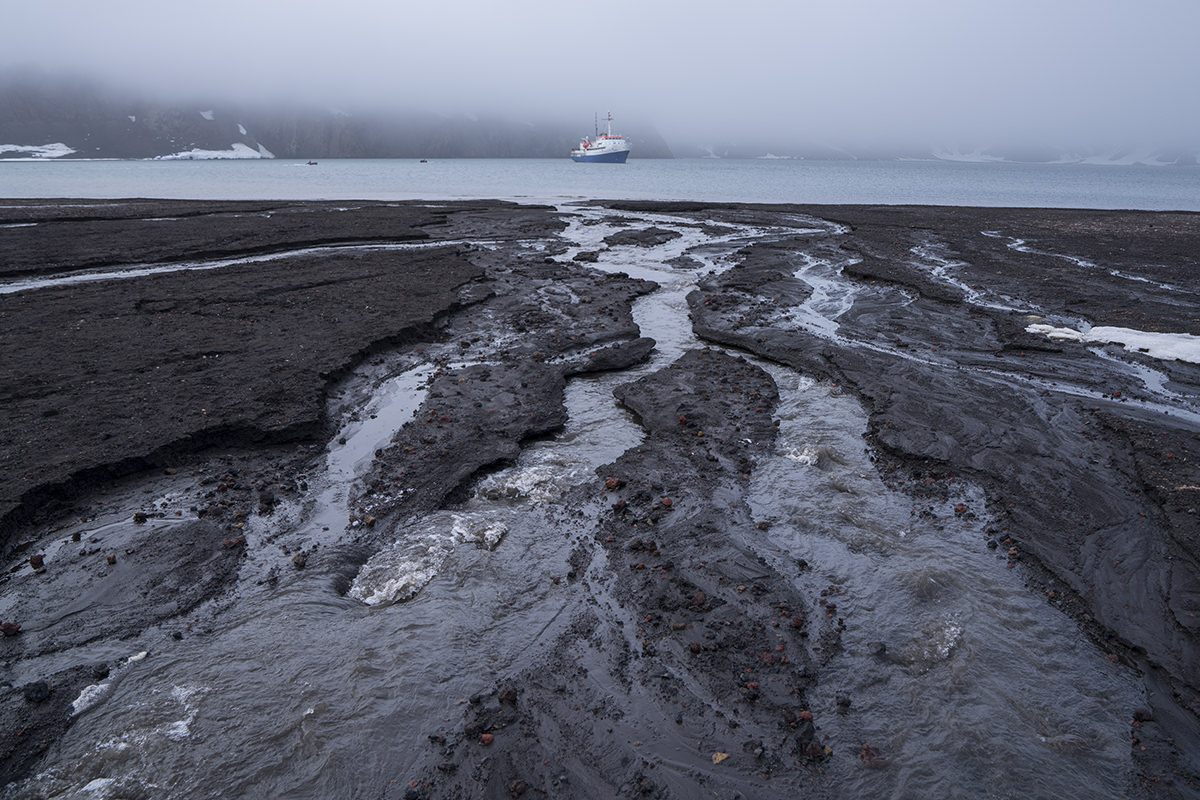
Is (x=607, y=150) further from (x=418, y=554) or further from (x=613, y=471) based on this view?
(x=418, y=554)

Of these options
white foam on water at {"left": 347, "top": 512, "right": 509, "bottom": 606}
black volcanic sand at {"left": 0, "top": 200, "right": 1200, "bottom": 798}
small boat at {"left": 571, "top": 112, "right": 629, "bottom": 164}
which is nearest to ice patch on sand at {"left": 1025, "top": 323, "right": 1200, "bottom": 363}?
black volcanic sand at {"left": 0, "top": 200, "right": 1200, "bottom": 798}

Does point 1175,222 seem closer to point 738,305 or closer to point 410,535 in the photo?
point 738,305

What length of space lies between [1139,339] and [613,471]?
1605 centimetres

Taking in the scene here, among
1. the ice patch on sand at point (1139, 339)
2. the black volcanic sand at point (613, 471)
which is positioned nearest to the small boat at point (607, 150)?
Answer: the black volcanic sand at point (613, 471)

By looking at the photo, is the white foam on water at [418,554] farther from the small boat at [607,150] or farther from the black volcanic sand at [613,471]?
the small boat at [607,150]

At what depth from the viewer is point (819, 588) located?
755cm

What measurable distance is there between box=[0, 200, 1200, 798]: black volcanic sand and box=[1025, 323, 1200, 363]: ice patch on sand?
26.1 inches

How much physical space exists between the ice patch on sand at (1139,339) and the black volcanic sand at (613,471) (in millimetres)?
664

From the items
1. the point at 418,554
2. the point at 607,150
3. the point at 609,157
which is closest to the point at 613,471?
the point at 418,554

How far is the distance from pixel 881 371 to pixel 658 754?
1148 cm

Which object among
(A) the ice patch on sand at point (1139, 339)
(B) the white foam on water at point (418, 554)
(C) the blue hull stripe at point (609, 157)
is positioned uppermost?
(C) the blue hull stripe at point (609, 157)

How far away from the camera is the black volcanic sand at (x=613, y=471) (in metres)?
5.71

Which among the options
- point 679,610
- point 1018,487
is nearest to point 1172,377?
point 1018,487

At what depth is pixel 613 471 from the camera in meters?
10.1
